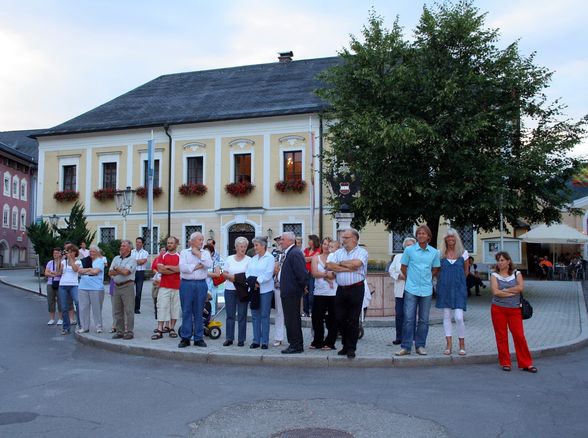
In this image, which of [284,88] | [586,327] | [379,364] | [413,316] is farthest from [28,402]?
[284,88]

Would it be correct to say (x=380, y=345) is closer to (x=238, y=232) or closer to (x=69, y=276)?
(x=69, y=276)

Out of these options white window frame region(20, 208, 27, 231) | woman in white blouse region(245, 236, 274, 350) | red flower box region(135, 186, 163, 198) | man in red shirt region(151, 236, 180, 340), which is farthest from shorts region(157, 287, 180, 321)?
A: white window frame region(20, 208, 27, 231)

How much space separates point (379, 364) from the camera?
852 cm

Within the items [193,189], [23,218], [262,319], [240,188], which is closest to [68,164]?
[193,189]

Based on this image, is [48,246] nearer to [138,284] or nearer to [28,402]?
[138,284]

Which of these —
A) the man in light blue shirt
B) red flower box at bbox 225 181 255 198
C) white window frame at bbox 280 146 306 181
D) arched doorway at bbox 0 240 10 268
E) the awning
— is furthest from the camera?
arched doorway at bbox 0 240 10 268

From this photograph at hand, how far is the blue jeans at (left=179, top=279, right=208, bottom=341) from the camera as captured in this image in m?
9.63

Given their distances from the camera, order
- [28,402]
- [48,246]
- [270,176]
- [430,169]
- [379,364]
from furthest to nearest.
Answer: [270,176] → [48,246] → [430,169] → [379,364] → [28,402]

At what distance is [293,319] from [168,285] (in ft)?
8.93

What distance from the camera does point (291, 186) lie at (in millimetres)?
30906

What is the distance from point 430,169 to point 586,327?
8498 millimetres

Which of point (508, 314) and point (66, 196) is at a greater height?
point (66, 196)

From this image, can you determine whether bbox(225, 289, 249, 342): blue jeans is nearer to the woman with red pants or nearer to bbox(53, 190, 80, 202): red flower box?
the woman with red pants

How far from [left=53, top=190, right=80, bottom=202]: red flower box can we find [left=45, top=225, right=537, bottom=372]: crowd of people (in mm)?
25116
